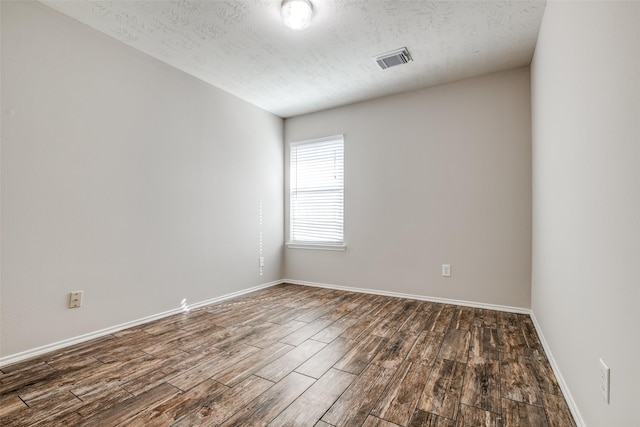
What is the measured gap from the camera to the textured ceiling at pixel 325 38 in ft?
7.18

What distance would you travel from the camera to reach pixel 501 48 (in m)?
2.70

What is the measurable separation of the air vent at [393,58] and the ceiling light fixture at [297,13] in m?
0.91

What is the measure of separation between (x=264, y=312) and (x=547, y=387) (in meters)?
2.27

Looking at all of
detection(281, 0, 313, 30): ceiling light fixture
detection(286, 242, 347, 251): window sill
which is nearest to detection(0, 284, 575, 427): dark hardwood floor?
detection(286, 242, 347, 251): window sill

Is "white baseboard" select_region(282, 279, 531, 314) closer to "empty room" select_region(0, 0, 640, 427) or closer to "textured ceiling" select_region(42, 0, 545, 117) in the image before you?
"empty room" select_region(0, 0, 640, 427)

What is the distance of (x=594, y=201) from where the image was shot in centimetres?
123

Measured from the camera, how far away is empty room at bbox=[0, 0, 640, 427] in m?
1.40

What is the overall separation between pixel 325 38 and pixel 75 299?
2.82m

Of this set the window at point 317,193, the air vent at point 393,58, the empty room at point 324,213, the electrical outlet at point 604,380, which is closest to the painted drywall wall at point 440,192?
the empty room at point 324,213

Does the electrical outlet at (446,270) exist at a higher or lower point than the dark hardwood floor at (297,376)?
higher

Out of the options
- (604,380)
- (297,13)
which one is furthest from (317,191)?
(604,380)

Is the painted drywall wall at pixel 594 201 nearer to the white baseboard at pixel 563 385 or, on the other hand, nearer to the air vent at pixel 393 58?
the white baseboard at pixel 563 385

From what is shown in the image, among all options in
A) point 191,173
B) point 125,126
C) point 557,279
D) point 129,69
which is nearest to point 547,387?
point 557,279

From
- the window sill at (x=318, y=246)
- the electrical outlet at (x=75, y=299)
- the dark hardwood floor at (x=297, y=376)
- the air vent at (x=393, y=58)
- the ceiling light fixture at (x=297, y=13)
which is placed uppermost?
the air vent at (x=393, y=58)
